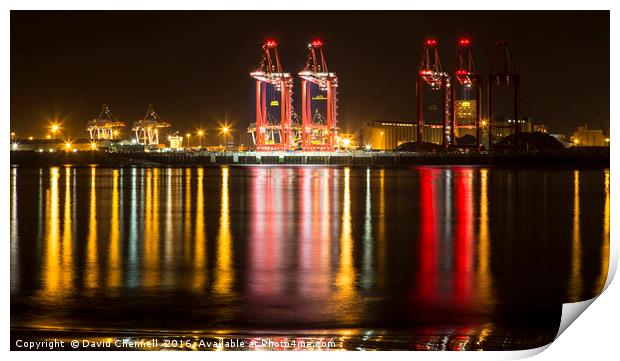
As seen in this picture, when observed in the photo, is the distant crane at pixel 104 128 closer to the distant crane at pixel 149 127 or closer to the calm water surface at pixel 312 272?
the distant crane at pixel 149 127

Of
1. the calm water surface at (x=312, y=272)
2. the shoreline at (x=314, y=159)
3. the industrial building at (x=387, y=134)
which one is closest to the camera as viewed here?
the calm water surface at (x=312, y=272)

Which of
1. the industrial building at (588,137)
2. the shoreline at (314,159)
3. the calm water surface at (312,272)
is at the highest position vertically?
the industrial building at (588,137)

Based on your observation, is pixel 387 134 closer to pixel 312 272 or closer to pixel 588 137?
pixel 588 137

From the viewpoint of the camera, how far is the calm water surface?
242 inches

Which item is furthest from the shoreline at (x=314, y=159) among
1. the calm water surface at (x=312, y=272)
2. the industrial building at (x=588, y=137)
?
the calm water surface at (x=312, y=272)

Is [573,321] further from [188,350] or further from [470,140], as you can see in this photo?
[470,140]

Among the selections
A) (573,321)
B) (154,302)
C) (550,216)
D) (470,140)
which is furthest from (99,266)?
(470,140)

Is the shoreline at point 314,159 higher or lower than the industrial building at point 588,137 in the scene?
lower

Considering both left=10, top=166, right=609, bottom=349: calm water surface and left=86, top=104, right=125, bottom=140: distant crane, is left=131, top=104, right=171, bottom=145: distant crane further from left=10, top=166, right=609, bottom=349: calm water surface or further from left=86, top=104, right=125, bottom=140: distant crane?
left=10, top=166, right=609, bottom=349: calm water surface

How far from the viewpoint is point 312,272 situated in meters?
8.27

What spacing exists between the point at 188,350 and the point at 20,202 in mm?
12986

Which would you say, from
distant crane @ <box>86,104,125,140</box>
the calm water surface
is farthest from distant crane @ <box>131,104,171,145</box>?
the calm water surface

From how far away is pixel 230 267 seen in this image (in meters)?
8.49

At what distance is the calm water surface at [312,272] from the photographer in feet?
20.2
